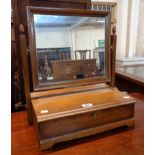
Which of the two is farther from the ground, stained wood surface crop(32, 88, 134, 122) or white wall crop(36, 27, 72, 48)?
white wall crop(36, 27, 72, 48)

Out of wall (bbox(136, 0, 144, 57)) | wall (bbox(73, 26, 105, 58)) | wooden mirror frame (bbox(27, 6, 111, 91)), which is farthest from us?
wall (bbox(136, 0, 144, 57))

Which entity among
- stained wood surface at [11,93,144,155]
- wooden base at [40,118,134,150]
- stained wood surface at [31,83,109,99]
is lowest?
stained wood surface at [11,93,144,155]

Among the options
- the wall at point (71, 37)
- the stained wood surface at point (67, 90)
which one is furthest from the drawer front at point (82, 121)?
the wall at point (71, 37)

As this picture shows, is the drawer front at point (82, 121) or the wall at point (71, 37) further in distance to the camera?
the wall at point (71, 37)

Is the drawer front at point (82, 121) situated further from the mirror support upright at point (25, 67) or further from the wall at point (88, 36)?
the wall at point (88, 36)

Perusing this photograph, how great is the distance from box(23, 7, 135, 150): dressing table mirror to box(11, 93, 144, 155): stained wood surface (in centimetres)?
3

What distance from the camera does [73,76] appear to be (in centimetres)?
90

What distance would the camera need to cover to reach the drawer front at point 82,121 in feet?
2.16

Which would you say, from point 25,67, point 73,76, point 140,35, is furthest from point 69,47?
point 140,35

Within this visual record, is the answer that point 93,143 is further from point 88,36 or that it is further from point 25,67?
point 88,36

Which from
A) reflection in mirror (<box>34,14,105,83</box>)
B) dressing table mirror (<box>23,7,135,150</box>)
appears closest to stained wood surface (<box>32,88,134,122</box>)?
dressing table mirror (<box>23,7,135,150</box>)

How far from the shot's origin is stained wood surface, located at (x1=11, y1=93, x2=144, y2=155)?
657mm

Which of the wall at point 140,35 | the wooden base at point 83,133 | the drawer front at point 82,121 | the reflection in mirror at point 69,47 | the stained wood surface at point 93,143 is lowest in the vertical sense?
the stained wood surface at point 93,143

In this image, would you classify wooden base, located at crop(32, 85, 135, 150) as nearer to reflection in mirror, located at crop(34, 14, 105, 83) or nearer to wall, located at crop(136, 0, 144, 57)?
reflection in mirror, located at crop(34, 14, 105, 83)
